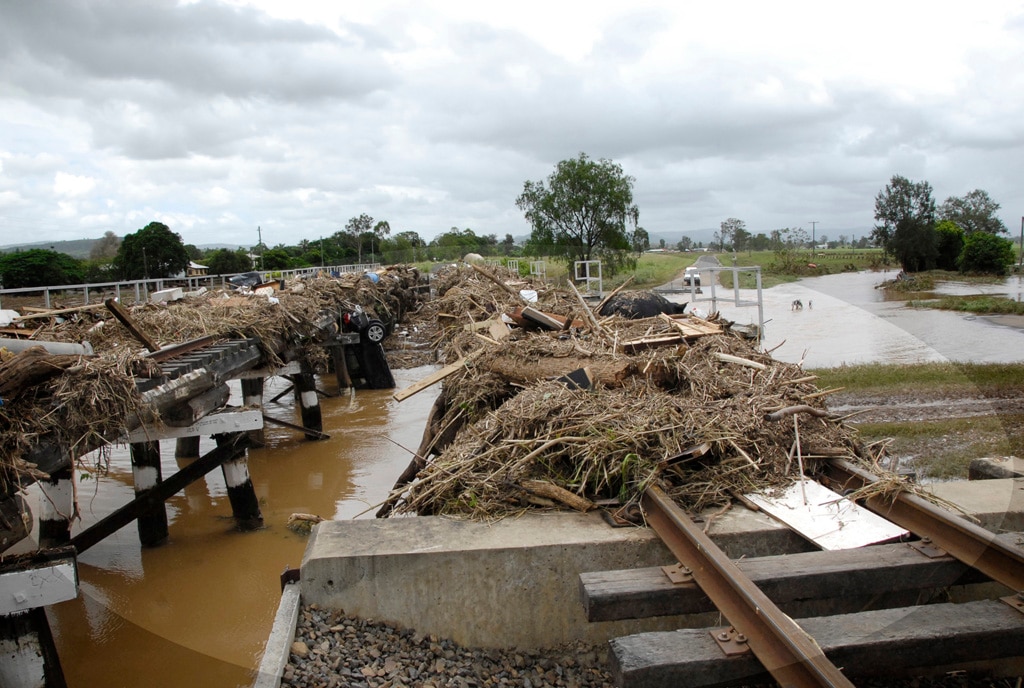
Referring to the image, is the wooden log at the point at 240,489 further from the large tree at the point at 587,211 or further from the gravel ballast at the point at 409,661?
the large tree at the point at 587,211

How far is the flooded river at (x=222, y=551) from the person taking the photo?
5750mm

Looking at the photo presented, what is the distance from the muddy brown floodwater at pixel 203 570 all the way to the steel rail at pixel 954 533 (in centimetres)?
454

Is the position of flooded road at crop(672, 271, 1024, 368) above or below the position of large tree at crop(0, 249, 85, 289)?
below

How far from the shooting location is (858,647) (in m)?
2.96

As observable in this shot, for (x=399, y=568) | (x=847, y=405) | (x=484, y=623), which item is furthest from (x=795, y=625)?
(x=847, y=405)

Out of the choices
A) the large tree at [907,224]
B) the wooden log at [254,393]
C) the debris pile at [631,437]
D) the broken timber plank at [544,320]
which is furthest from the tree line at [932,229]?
the wooden log at [254,393]

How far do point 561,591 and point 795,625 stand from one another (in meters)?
1.41

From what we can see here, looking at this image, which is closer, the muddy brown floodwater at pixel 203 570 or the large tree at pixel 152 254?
the muddy brown floodwater at pixel 203 570

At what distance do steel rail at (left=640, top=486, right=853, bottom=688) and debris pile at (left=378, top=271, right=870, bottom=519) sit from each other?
1.51 ft

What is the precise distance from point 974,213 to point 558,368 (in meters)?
3.32

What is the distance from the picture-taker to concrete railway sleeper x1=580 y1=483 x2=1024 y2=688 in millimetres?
2887

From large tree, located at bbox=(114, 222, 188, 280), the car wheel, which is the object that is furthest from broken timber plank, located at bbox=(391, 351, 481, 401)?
large tree, located at bbox=(114, 222, 188, 280)

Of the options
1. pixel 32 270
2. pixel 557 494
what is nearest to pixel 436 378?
pixel 557 494

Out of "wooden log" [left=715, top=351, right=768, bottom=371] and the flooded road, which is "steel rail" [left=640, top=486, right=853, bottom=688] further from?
the flooded road
